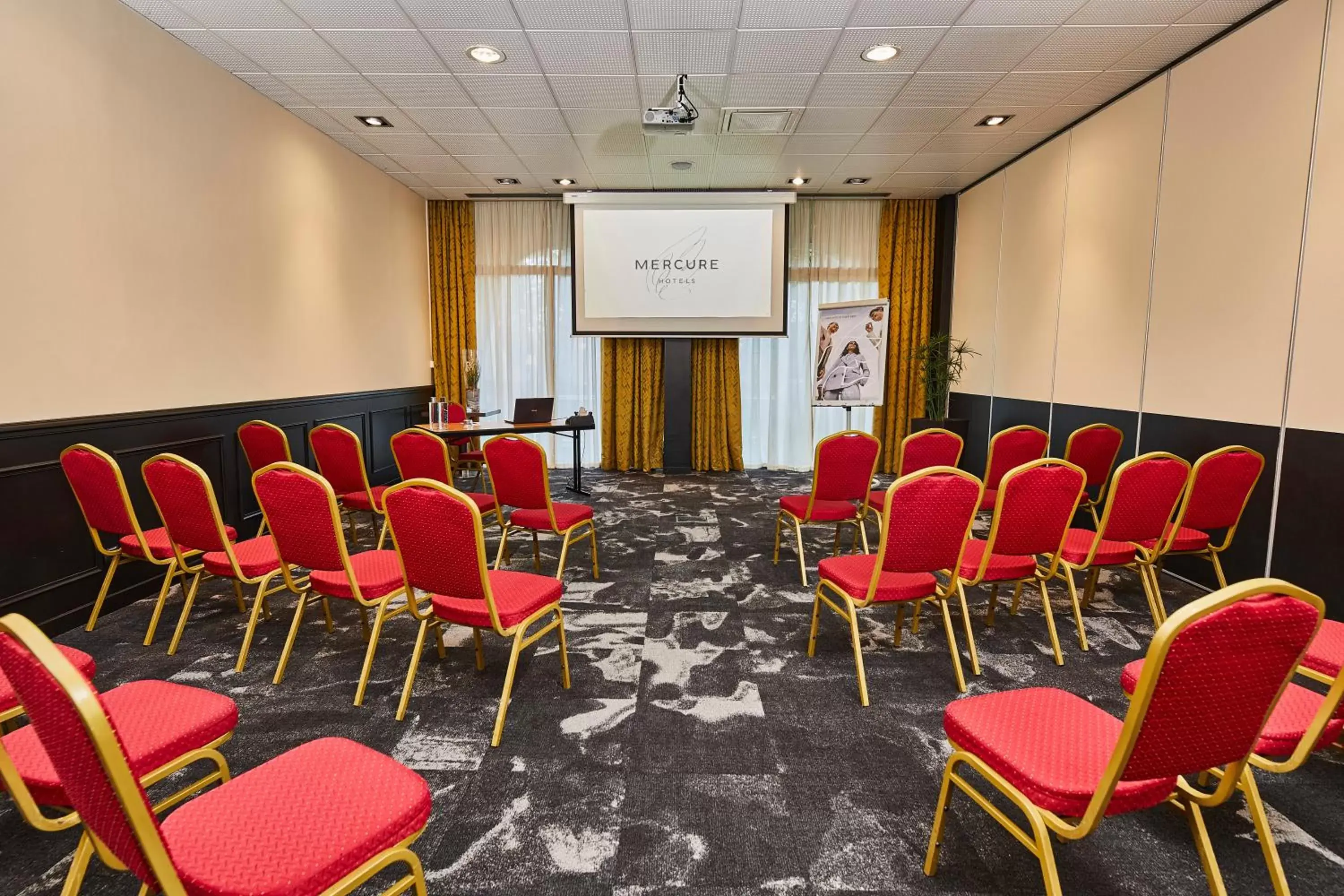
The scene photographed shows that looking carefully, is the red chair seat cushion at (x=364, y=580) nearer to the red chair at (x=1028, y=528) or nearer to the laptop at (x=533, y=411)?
the red chair at (x=1028, y=528)

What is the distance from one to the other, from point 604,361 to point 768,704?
5991mm

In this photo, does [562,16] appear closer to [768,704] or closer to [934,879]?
[768,704]

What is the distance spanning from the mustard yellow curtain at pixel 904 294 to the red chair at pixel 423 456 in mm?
5643

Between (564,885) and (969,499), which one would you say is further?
(969,499)

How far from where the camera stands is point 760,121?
521 centimetres

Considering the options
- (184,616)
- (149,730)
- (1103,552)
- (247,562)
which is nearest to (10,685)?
(149,730)

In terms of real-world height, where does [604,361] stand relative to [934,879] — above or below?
above

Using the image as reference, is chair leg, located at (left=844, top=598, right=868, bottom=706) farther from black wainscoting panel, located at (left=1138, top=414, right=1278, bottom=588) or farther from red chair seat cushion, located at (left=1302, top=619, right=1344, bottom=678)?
black wainscoting panel, located at (left=1138, top=414, right=1278, bottom=588)

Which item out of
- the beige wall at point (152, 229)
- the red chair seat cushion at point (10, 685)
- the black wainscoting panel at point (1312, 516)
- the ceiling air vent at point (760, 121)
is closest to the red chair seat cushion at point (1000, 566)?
the black wainscoting panel at point (1312, 516)

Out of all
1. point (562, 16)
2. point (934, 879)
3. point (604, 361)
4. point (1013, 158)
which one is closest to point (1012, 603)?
point (934, 879)

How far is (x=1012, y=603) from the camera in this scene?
3.43m

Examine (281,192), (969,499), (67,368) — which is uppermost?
(281,192)

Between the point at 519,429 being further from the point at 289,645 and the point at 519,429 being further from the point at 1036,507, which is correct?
the point at 1036,507

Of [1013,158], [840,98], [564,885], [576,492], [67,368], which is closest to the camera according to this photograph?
[564,885]
